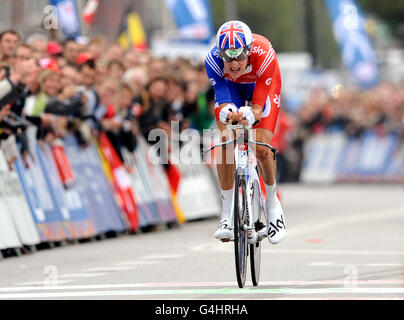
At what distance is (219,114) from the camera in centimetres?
994

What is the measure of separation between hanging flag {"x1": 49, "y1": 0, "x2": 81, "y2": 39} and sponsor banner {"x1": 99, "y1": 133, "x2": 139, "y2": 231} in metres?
2.50

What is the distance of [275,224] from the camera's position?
407 inches

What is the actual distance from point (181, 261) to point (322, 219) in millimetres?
6902

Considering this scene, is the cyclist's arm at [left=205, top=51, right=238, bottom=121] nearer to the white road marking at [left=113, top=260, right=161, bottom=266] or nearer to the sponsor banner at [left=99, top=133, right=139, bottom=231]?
the white road marking at [left=113, top=260, right=161, bottom=266]

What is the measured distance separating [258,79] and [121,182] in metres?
6.44

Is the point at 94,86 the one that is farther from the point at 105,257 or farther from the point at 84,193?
the point at 105,257

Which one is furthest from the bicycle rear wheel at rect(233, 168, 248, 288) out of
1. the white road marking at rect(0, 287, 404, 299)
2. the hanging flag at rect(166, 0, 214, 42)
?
the hanging flag at rect(166, 0, 214, 42)

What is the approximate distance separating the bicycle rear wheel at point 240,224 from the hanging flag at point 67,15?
347 inches

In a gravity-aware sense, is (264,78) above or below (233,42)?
below

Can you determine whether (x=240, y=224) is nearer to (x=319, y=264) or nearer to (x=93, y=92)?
(x=319, y=264)

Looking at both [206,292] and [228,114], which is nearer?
[206,292]

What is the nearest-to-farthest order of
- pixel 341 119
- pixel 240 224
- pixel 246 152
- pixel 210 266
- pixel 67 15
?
pixel 240 224
pixel 246 152
pixel 210 266
pixel 67 15
pixel 341 119

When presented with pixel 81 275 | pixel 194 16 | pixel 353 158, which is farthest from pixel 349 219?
pixel 353 158

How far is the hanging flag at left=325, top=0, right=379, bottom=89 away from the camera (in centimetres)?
3575
